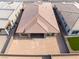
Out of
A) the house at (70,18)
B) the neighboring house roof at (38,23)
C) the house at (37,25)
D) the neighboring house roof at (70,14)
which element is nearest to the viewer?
the house at (37,25)

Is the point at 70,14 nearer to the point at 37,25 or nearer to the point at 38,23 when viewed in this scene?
the point at 38,23

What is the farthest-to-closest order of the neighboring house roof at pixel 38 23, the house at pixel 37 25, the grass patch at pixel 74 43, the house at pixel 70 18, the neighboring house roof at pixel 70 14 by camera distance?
1. the neighboring house roof at pixel 70 14
2. the house at pixel 70 18
3. the neighboring house roof at pixel 38 23
4. the house at pixel 37 25
5. the grass patch at pixel 74 43

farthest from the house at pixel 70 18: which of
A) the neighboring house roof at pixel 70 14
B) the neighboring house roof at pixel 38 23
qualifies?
the neighboring house roof at pixel 38 23

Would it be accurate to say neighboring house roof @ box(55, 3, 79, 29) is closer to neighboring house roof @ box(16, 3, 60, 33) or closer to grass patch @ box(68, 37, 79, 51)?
grass patch @ box(68, 37, 79, 51)

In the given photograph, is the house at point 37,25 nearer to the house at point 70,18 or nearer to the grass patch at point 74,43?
the house at point 70,18

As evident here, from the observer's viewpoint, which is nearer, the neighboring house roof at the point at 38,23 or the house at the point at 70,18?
the neighboring house roof at the point at 38,23

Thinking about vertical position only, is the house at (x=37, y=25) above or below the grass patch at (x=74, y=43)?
above

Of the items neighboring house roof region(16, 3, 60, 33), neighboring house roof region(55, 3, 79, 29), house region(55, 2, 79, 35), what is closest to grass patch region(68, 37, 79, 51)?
house region(55, 2, 79, 35)

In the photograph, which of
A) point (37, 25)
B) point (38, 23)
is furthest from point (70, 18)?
point (37, 25)
